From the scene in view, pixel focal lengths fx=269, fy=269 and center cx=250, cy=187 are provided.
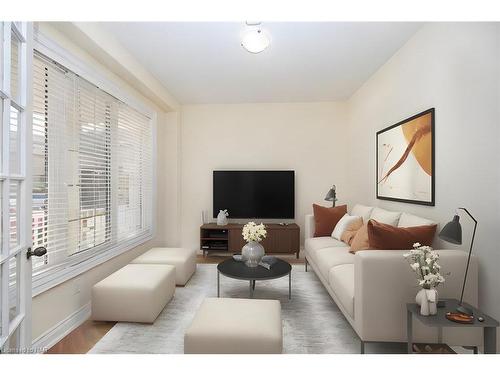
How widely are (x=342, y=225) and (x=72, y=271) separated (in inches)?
117

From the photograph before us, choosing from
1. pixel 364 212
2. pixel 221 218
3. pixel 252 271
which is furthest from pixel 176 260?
pixel 364 212

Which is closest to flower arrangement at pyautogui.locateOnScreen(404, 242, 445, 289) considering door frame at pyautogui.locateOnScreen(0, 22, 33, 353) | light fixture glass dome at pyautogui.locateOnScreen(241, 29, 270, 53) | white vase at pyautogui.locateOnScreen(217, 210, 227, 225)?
door frame at pyautogui.locateOnScreen(0, 22, 33, 353)

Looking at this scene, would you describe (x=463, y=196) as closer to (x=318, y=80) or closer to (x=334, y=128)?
(x=318, y=80)

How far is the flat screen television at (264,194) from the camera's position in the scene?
15.5 feet

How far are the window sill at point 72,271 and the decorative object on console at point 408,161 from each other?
324cm

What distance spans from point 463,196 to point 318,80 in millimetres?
2490

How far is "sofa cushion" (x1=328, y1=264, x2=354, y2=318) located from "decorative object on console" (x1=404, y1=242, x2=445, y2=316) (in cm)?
47

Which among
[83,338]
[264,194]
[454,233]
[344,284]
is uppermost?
[264,194]

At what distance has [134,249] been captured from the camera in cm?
362

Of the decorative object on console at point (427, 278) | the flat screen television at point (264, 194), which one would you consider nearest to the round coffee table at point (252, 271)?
the decorative object on console at point (427, 278)

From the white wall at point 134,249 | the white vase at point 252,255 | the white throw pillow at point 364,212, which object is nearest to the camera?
the white wall at point 134,249

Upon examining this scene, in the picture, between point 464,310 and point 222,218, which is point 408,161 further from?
point 222,218

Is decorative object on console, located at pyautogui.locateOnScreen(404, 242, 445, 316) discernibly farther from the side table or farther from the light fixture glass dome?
the light fixture glass dome

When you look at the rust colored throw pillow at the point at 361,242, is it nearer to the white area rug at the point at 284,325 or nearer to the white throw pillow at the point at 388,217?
the white throw pillow at the point at 388,217
